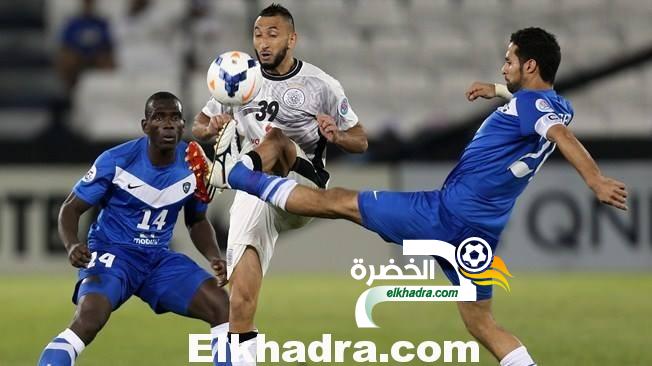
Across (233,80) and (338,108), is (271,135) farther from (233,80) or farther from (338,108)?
(338,108)

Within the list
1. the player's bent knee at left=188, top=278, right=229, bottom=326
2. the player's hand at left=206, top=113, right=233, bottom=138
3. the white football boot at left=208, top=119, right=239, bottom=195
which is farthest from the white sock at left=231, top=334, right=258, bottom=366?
the player's hand at left=206, top=113, right=233, bottom=138

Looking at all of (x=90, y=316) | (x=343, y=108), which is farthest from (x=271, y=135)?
(x=90, y=316)

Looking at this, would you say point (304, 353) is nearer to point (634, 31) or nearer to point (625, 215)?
point (625, 215)

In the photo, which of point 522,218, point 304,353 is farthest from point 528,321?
point 522,218

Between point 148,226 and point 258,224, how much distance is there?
575mm

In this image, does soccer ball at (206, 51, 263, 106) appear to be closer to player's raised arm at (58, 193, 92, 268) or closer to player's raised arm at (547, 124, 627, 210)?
player's raised arm at (58, 193, 92, 268)

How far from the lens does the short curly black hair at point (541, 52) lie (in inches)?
249

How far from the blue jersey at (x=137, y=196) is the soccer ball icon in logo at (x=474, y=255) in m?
1.50

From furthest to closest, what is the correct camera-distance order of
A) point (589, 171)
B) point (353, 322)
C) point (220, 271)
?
point (353, 322) < point (220, 271) < point (589, 171)

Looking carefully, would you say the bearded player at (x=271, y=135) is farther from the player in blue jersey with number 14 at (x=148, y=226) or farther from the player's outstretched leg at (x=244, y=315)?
the player in blue jersey with number 14 at (x=148, y=226)

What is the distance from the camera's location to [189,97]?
15.4 metres

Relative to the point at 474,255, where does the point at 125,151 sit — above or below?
above

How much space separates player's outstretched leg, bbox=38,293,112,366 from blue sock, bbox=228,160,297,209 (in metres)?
0.87

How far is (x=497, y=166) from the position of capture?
20.8 feet
